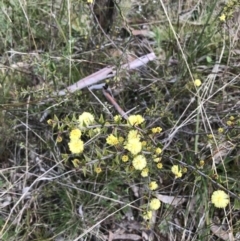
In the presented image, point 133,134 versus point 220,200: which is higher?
point 133,134

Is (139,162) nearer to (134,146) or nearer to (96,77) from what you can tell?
(134,146)

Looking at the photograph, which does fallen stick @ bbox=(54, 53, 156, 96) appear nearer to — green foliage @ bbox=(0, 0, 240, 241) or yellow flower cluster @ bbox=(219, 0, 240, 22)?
green foliage @ bbox=(0, 0, 240, 241)

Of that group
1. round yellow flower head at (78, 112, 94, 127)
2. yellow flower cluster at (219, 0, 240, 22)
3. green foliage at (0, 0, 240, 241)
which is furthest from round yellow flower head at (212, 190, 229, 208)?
yellow flower cluster at (219, 0, 240, 22)

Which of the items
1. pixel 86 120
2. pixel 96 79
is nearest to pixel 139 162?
pixel 86 120

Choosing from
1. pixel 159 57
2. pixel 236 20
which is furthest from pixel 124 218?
pixel 236 20

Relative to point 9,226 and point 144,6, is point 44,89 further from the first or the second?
point 144,6

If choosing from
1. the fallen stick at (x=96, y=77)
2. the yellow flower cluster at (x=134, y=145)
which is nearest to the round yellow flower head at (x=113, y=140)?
the yellow flower cluster at (x=134, y=145)

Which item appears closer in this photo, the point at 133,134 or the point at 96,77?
the point at 133,134

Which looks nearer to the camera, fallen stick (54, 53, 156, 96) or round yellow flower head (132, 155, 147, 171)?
round yellow flower head (132, 155, 147, 171)

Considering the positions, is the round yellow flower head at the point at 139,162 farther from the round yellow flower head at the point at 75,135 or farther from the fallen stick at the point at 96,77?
the fallen stick at the point at 96,77
